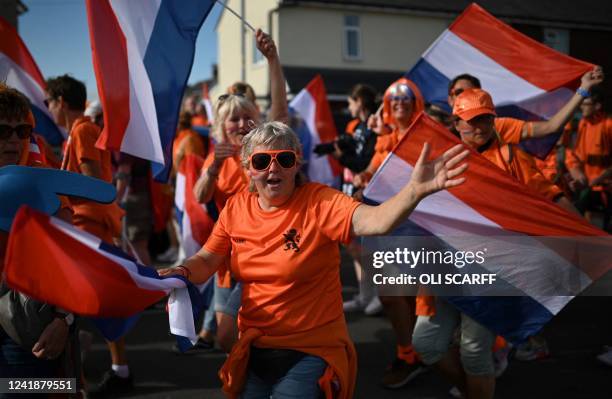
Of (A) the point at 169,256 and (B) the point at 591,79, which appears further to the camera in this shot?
(A) the point at 169,256

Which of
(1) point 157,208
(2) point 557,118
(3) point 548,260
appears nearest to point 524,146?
(2) point 557,118

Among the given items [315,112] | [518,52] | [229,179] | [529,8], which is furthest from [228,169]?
[529,8]

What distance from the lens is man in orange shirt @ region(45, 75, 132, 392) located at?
153 inches

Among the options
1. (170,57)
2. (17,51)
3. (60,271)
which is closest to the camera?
(60,271)

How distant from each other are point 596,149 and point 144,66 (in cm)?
637

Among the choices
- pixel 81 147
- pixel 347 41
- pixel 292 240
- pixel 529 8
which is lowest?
pixel 292 240

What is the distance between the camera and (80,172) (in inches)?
154

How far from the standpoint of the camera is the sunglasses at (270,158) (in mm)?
2586

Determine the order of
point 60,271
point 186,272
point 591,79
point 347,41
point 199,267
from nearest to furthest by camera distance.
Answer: point 60,271 → point 186,272 → point 199,267 → point 591,79 → point 347,41

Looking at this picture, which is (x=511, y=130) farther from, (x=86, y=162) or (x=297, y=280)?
(x=86, y=162)

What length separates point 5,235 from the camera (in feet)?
7.38

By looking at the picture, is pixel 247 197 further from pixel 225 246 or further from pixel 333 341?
pixel 333 341

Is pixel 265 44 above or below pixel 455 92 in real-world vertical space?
above

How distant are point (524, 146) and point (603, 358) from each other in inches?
68.3
